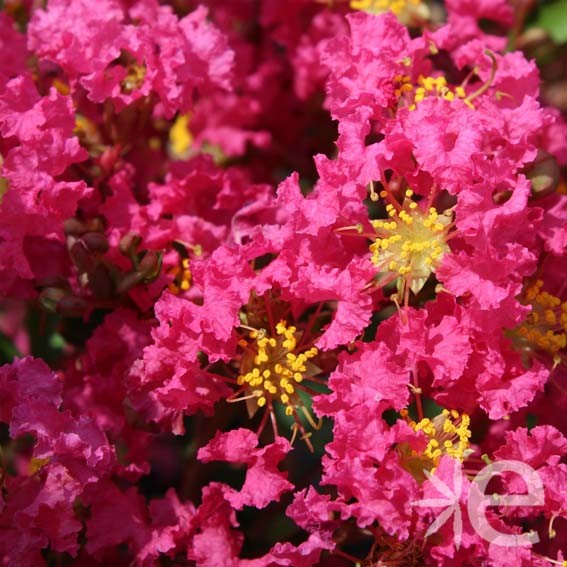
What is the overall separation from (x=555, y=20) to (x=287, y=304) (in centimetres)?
81

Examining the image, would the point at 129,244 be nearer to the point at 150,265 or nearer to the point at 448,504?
the point at 150,265

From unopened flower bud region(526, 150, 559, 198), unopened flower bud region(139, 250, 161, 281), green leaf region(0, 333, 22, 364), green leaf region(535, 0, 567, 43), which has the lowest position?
green leaf region(0, 333, 22, 364)

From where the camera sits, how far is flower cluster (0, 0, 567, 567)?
1.12 meters

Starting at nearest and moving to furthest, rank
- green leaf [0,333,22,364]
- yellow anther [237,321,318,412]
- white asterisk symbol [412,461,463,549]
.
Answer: white asterisk symbol [412,461,463,549], yellow anther [237,321,318,412], green leaf [0,333,22,364]

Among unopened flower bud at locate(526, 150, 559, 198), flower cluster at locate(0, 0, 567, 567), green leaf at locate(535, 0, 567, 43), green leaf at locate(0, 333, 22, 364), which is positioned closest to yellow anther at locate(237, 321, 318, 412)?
flower cluster at locate(0, 0, 567, 567)

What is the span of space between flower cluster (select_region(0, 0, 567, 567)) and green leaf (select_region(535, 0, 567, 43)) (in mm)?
275

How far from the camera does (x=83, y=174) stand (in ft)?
4.39

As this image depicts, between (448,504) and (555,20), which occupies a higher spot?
(555,20)

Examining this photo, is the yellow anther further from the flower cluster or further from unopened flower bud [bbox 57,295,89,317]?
unopened flower bud [bbox 57,295,89,317]

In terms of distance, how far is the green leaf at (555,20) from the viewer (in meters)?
1.68

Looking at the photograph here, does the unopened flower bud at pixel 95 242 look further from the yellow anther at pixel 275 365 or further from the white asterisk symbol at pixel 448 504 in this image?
the white asterisk symbol at pixel 448 504

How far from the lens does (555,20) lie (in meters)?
1.70

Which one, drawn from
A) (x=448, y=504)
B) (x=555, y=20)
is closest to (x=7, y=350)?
(x=448, y=504)

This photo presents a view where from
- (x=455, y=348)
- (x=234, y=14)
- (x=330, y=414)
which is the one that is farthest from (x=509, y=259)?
(x=234, y=14)
